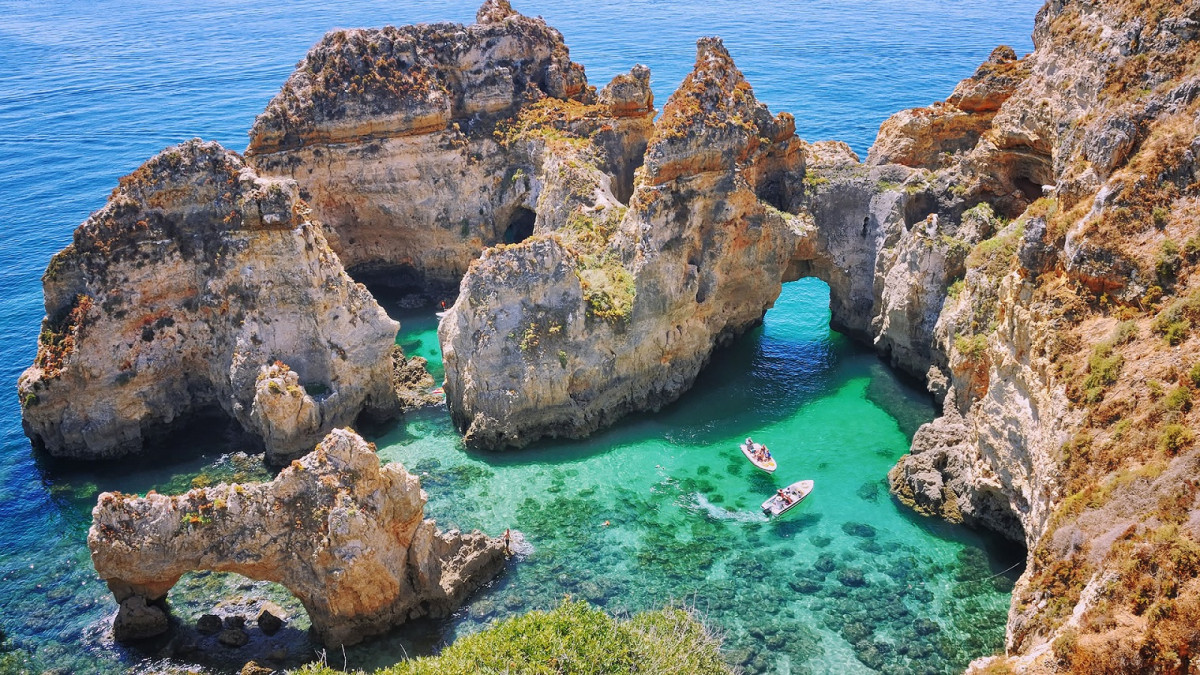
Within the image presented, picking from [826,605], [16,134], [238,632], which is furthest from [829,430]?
[16,134]

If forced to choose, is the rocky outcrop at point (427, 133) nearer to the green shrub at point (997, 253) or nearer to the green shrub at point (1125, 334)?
the green shrub at point (997, 253)

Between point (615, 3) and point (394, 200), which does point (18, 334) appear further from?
point (615, 3)

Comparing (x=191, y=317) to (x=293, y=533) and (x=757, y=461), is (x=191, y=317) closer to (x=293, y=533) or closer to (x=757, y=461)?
(x=293, y=533)

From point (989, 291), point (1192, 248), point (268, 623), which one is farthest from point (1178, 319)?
point (268, 623)

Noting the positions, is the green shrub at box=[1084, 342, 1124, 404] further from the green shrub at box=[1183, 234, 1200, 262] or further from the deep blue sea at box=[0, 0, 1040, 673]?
the deep blue sea at box=[0, 0, 1040, 673]

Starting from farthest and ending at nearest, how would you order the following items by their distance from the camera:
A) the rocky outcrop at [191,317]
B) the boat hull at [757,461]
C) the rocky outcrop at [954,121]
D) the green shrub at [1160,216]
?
the rocky outcrop at [954,121] → the rocky outcrop at [191,317] → the boat hull at [757,461] → the green shrub at [1160,216]

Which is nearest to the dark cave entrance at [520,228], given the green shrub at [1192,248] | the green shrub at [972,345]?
the green shrub at [972,345]

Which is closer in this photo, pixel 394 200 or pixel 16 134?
pixel 394 200
